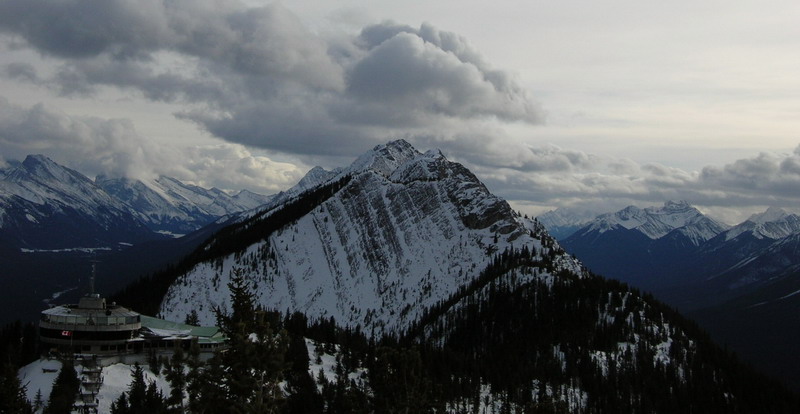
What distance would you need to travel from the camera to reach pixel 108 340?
369 feet

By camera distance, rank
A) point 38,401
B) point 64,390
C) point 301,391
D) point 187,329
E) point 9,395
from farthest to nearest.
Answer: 1. point 187,329
2. point 301,391
3. point 64,390
4. point 38,401
5. point 9,395

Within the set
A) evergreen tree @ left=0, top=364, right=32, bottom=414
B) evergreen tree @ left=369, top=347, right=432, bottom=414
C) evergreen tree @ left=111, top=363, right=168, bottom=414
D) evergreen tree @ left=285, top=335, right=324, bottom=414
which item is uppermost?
evergreen tree @ left=369, top=347, right=432, bottom=414

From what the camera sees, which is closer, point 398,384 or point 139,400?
point 398,384

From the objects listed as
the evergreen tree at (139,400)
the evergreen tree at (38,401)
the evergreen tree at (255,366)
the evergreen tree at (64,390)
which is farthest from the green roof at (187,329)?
the evergreen tree at (255,366)

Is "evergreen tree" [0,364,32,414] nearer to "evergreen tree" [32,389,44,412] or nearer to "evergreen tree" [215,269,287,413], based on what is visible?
"evergreen tree" [32,389,44,412]

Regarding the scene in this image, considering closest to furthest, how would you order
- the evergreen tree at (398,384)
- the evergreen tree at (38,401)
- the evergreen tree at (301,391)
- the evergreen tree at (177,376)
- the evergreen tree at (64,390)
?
the evergreen tree at (177,376), the evergreen tree at (398,384), the evergreen tree at (64,390), the evergreen tree at (38,401), the evergreen tree at (301,391)

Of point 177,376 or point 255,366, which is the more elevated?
point 255,366

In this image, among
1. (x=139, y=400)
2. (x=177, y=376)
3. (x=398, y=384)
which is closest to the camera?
(x=177, y=376)

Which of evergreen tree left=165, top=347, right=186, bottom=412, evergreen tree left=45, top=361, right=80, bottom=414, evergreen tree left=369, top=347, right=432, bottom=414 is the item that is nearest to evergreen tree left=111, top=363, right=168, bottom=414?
evergreen tree left=45, top=361, right=80, bottom=414

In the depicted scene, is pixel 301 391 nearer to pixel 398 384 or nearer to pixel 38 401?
pixel 38 401

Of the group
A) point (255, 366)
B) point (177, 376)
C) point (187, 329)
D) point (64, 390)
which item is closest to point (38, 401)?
point (64, 390)

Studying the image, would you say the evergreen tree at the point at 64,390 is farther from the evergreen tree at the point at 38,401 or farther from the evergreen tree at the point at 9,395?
→ the evergreen tree at the point at 9,395

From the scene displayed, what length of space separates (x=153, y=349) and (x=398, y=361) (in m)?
63.7

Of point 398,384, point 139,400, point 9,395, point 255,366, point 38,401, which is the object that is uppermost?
point 255,366
